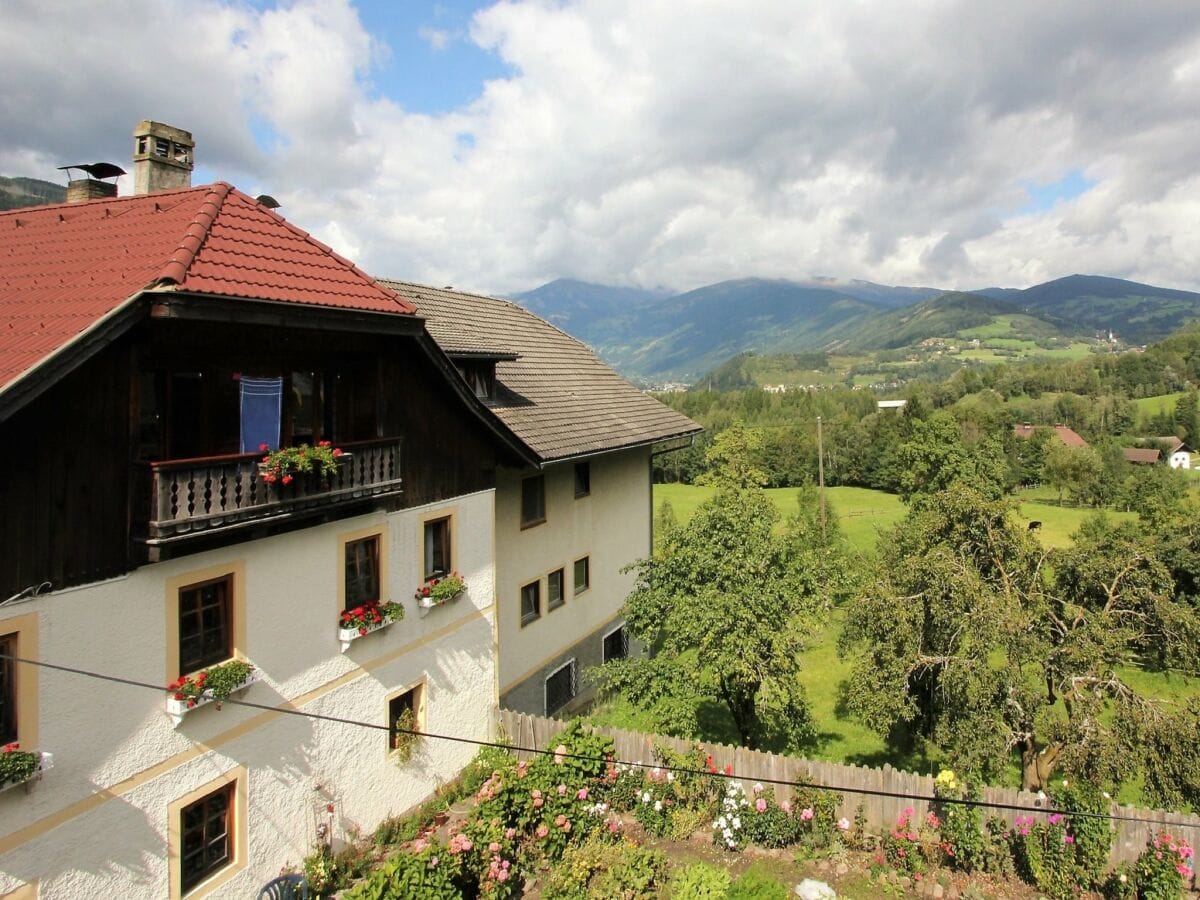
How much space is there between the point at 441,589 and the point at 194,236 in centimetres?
723

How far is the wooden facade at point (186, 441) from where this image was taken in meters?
7.89

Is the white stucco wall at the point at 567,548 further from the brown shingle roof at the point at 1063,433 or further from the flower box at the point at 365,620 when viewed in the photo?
the brown shingle roof at the point at 1063,433

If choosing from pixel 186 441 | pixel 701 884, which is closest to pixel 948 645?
pixel 701 884

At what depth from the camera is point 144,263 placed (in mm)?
9336

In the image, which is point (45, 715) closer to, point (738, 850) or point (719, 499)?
point (738, 850)

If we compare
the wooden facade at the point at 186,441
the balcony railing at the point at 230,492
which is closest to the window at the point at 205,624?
the wooden facade at the point at 186,441

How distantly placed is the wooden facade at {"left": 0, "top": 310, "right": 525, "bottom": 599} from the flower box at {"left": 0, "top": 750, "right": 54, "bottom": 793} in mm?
1781

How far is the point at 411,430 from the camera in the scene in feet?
43.4

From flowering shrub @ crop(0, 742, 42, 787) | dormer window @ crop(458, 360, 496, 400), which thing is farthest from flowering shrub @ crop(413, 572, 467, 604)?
flowering shrub @ crop(0, 742, 42, 787)

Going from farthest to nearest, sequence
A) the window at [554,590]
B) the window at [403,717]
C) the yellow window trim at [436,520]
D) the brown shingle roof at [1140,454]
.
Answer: the brown shingle roof at [1140,454], the window at [554,590], the yellow window trim at [436,520], the window at [403,717]

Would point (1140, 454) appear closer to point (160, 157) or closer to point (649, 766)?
point (649, 766)

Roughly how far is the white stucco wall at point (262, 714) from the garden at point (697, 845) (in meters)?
1.18

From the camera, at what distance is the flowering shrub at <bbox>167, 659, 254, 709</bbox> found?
915cm

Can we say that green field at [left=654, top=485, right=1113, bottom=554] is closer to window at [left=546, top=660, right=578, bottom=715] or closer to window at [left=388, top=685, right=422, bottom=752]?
window at [left=546, top=660, right=578, bottom=715]
